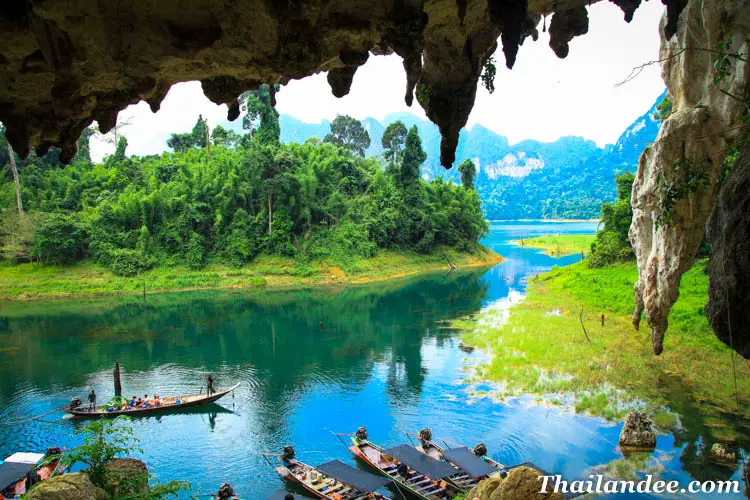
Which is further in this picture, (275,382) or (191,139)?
(191,139)

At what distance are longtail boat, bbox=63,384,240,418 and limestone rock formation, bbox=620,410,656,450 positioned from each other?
1269cm

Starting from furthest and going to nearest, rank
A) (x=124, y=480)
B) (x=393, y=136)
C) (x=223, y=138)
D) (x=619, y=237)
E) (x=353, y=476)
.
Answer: (x=393, y=136)
(x=223, y=138)
(x=619, y=237)
(x=353, y=476)
(x=124, y=480)

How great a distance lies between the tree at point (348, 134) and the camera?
77.8m

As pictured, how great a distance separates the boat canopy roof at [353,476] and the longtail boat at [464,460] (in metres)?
1.69

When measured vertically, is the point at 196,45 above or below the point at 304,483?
above

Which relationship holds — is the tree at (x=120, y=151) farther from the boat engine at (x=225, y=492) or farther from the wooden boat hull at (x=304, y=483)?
the boat engine at (x=225, y=492)

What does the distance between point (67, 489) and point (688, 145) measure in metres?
13.9

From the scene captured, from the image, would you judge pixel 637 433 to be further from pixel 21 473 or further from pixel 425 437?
pixel 21 473

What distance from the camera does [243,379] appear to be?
21125mm

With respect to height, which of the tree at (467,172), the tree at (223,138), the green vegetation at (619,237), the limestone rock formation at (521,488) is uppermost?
the tree at (223,138)

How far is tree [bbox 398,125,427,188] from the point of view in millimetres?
53125

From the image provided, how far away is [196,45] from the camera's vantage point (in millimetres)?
7320

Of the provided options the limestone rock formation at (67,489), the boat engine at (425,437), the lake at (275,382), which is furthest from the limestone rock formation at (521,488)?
the limestone rock formation at (67,489)

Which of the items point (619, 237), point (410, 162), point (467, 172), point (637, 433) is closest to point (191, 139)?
point (410, 162)
